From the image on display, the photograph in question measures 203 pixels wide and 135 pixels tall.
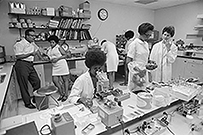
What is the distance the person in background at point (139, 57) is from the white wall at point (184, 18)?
11.3ft

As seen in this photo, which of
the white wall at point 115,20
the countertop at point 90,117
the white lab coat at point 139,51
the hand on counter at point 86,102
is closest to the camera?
the countertop at point 90,117

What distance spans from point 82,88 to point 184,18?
4.92 metres

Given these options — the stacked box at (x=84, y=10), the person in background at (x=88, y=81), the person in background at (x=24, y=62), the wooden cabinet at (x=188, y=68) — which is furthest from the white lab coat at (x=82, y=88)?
the wooden cabinet at (x=188, y=68)

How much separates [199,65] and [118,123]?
3.72 m

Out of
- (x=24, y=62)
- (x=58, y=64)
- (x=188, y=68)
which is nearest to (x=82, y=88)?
(x=58, y=64)

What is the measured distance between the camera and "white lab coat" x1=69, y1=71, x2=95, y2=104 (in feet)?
4.39

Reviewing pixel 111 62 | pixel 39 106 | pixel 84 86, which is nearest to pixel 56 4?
pixel 111 62

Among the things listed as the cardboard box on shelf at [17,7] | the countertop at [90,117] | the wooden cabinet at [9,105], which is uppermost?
the cardboard box on shelf at [17,7]

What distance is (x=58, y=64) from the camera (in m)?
2.90

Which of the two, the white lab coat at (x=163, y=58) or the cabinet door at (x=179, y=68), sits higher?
the white lab coat at (x=163, y=58)

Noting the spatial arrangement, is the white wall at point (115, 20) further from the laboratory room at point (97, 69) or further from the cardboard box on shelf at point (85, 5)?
the cardboard box on shelf at point (85, 5)

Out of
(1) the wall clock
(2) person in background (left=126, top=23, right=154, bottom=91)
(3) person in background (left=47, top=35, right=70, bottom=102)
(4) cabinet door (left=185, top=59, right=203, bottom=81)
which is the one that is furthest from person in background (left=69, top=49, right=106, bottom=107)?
(4) cabinet door (left=185, top=59, right=203, bottom=81)

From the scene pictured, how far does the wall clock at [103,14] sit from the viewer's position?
169 inches

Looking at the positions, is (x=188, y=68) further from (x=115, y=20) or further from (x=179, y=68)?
(x=115, y=20)
